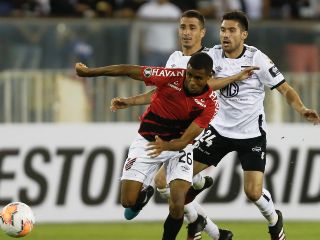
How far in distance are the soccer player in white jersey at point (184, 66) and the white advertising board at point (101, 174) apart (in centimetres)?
340

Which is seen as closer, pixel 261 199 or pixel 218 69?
pixel 261 199

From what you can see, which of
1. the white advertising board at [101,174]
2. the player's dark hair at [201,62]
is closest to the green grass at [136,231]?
the white advertising board at [101,174]

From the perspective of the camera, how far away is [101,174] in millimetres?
16797

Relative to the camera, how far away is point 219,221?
55.2 feet

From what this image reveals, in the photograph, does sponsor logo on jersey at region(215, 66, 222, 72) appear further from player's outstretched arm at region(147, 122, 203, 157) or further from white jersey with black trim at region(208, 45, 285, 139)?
player's outstretched arm at region(147, 122, 203, 157)

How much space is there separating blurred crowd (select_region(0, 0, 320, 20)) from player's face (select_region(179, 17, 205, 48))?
5773mm

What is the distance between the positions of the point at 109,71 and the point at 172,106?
2.52ft

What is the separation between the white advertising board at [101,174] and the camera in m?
16.7

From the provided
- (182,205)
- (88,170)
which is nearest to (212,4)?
(88,170)

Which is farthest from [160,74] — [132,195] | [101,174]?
[101,174]

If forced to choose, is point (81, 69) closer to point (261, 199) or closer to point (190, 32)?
point (190, 32)

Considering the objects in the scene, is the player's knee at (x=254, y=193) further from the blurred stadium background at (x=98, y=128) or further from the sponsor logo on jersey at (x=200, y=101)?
the blurred stadium background at (x=98, y=128)

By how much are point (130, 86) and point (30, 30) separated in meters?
1.75

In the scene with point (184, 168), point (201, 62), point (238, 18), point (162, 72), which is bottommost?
point (184, 168)
